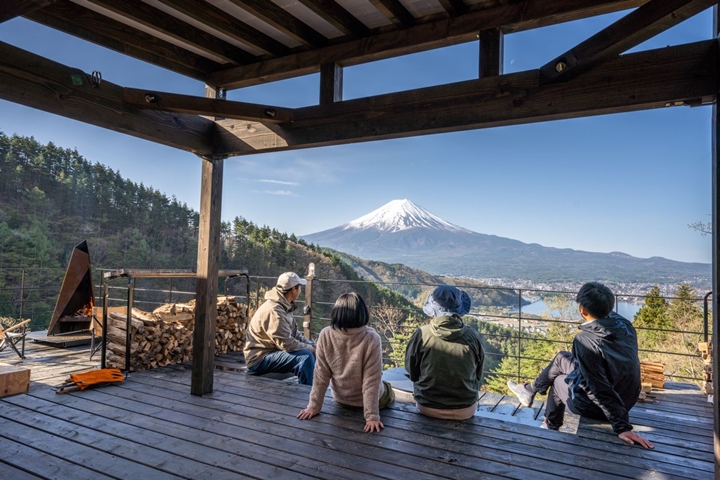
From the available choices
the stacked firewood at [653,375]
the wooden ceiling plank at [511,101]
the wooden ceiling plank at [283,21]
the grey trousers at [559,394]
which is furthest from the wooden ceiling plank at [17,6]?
the stacked firewood at [653,375]

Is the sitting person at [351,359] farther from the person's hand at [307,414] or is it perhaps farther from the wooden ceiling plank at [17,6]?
the wooden ceiling plank at [17,6]

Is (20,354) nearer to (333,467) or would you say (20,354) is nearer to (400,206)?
(333,467)

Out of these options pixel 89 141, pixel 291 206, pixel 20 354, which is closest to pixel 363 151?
pixel 291 206

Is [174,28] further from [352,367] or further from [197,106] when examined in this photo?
[352,367]

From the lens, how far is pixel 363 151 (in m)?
39.9

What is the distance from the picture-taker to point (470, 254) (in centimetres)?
3791

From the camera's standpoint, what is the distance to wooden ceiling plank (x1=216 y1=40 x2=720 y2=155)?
5.99 ft

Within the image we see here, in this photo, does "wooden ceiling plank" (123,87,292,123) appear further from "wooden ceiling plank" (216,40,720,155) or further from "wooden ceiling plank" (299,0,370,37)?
"wooden ceiling plank" (299,0,370,37)

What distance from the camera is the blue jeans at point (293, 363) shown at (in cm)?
342

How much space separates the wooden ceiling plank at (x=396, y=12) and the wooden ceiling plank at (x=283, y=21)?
504mm

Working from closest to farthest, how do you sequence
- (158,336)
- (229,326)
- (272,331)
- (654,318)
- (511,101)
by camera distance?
(511,101) < (272,331) < (158,336) < (229,326) < (654,318)

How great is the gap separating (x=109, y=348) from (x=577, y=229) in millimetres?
40260

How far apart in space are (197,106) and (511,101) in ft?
5.68

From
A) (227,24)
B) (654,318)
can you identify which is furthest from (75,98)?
(654,318)
